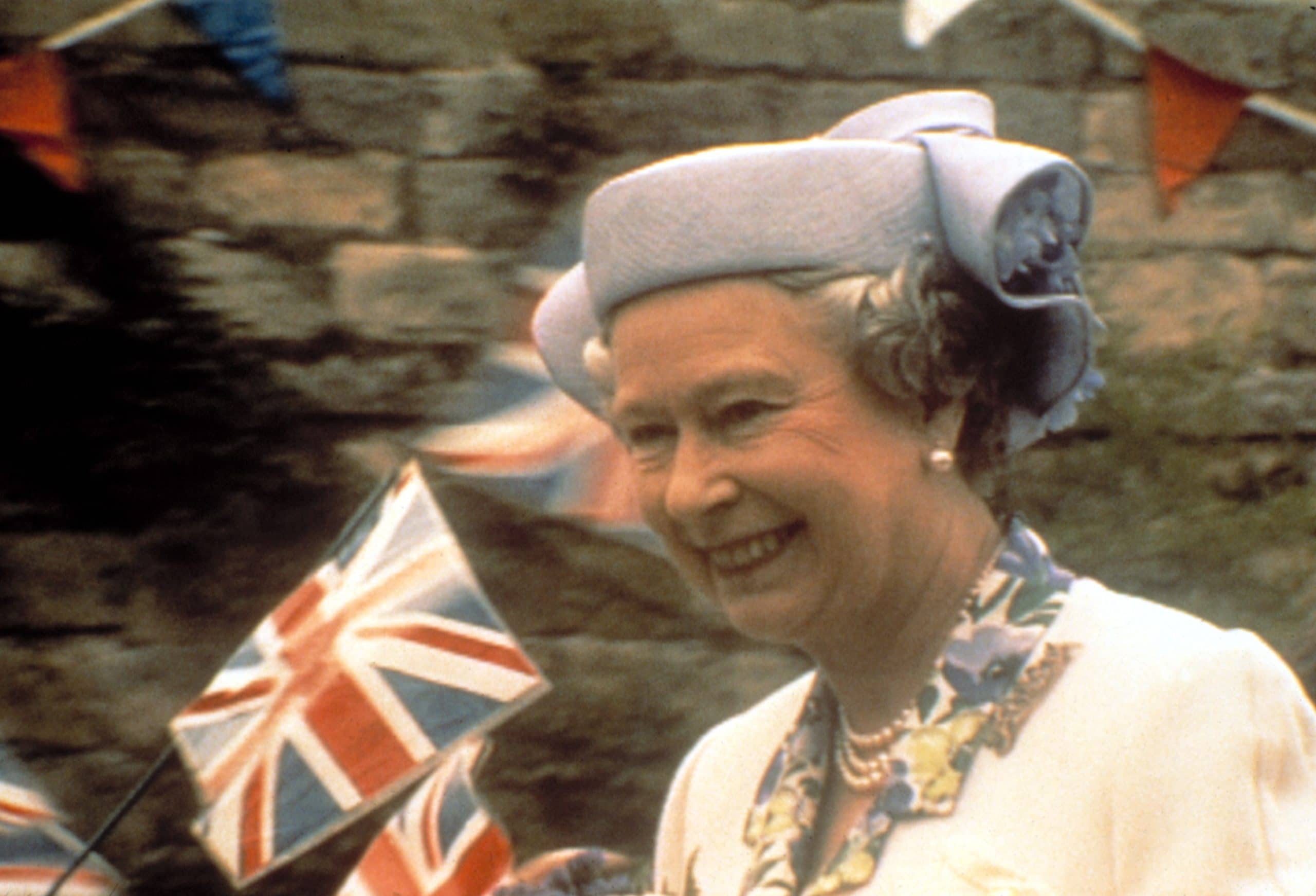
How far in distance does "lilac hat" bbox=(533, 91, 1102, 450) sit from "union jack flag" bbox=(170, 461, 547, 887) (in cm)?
79

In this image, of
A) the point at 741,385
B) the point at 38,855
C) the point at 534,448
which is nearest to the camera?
the point at 741,385

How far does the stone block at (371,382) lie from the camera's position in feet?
10.4

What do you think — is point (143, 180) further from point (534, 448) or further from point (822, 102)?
point (822, 102)

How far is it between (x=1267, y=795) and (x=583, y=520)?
6.72ft

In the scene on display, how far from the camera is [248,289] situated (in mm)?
3154

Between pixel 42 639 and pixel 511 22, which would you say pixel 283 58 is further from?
pixel 42 639

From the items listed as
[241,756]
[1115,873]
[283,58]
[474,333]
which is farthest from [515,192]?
[1115,873]

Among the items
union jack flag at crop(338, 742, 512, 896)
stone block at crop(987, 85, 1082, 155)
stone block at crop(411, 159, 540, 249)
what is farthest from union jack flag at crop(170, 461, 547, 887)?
stone block at crop(987, 85, 1082, 155)

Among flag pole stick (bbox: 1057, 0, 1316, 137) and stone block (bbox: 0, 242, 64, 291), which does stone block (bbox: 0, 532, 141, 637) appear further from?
flag pole stick (bbox: 1057, 0, 1316, 137)

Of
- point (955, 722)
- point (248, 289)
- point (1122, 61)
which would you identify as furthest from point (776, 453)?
point (1122, 61)

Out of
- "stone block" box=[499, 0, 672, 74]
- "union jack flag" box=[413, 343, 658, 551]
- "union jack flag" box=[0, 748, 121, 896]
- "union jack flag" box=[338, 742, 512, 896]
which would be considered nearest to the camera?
"union jack flag" box=[338, 742, 512, 896]

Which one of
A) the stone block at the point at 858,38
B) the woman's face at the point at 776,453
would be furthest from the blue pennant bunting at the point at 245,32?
the woman's face at the point at 776,453

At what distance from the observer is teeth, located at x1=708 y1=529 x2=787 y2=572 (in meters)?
1.32

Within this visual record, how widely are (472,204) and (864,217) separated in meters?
2.03
